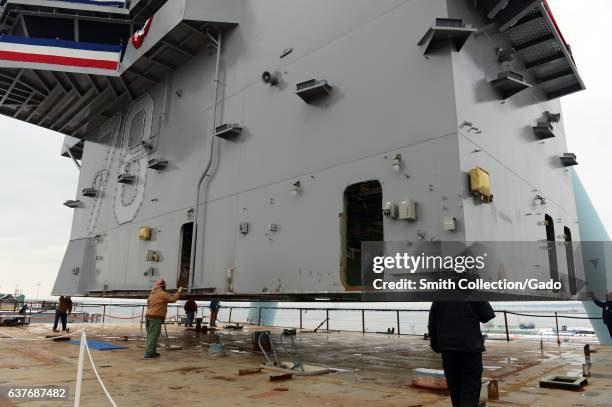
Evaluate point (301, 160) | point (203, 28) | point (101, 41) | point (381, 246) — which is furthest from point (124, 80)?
point (381, 246)

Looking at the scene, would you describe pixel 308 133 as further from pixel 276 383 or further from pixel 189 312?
pixel 189 312

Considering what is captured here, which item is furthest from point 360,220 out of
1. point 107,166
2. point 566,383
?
point 107,166

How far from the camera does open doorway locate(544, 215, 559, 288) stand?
826 centimetres

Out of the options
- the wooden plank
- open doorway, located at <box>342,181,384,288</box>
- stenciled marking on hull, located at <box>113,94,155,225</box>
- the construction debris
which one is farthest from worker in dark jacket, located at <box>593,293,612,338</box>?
stenciled marking on hull, located at <box>113,94,155,225</box>

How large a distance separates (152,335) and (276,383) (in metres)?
3.78

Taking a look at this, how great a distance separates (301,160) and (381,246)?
2.24m

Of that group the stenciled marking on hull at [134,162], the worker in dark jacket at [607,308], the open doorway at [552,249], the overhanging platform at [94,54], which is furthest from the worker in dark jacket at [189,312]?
the worker in dark jacket at [607,308]

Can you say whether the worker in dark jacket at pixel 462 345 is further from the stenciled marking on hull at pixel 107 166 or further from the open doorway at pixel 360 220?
the stenciled marking on hull at pixel 107 166

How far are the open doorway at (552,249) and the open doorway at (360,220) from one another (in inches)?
131

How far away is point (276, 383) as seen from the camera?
5711 mm

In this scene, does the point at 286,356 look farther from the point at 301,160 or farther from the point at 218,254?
the point at 301,160

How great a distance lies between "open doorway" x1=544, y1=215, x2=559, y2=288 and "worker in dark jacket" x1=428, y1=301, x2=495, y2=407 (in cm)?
500

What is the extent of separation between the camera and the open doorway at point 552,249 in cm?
826

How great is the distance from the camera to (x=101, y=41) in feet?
44.3
